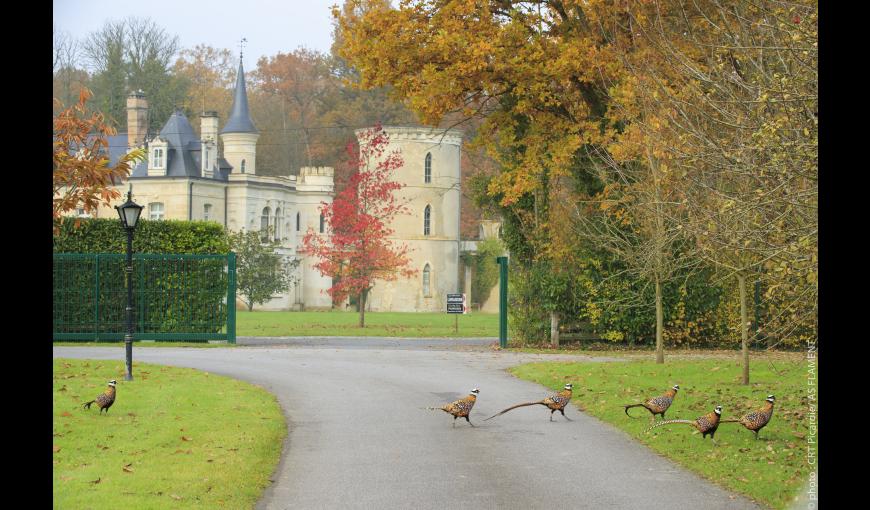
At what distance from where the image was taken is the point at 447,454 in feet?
36.6

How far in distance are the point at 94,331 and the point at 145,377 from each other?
10894 millimetres

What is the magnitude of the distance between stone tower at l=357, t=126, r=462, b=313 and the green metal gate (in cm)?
2906

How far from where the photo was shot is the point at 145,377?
1781 centimetres

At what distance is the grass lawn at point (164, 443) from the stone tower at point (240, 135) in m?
50.1

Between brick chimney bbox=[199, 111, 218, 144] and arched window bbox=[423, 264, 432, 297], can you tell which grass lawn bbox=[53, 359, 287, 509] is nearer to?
arched window bbox=[423, 264, 432, 297]

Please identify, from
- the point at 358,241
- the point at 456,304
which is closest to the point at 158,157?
the point at 358,241

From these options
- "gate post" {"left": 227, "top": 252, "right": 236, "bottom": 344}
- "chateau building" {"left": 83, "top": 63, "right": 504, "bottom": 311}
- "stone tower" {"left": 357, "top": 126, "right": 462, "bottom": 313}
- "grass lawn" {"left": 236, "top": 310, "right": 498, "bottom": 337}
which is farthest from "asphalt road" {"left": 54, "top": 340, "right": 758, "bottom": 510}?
"stone tower" {"left": 357, "top": 126, "right": 462, "bottom": 313}

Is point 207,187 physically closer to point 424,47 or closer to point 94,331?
point 94,331

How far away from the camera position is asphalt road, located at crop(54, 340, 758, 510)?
29.7 ft

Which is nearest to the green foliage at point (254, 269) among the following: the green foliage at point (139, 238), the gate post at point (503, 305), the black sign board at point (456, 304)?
the black sign board at point (456, 304)

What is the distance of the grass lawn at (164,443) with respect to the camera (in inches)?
352

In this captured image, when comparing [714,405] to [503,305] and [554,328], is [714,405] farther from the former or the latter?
[503,305]

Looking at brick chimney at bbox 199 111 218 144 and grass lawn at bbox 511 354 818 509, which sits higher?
brick chimney at bbox 199 111 218 144
